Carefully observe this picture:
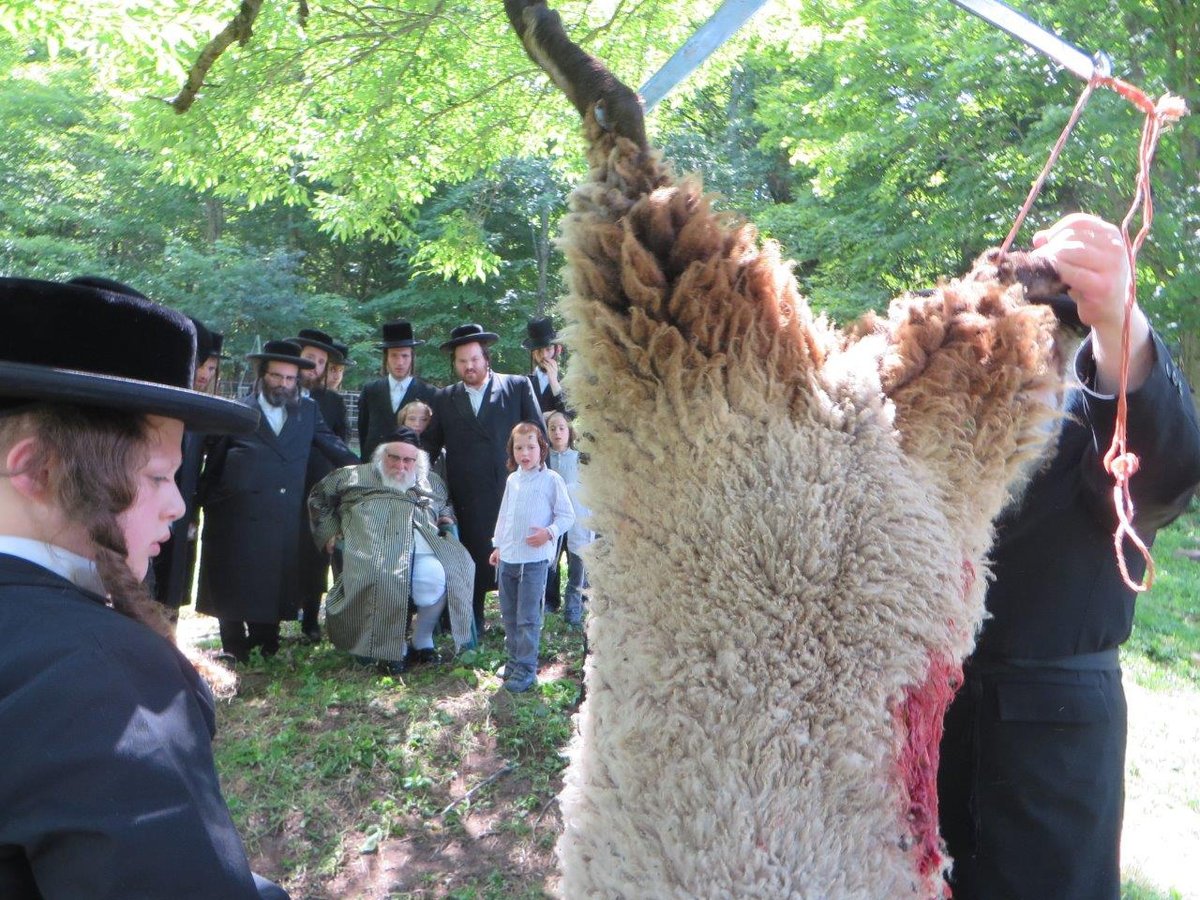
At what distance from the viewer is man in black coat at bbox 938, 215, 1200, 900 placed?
1681 mm

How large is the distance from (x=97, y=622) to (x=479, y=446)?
19.6ft

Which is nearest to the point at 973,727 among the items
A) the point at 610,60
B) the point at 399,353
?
the point at 610,60

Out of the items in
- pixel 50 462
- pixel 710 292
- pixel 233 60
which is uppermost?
pixel 233 60

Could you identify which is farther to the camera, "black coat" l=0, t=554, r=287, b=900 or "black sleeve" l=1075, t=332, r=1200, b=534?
"black sleeve" l=1075, t=332, r=1200, b=534

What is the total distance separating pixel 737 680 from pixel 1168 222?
27.6ft

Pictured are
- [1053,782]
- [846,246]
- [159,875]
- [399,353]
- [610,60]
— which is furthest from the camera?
[846,246]

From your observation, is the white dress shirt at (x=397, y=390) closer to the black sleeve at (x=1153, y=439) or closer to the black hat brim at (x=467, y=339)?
the black hat brim at (x=467, y=339)

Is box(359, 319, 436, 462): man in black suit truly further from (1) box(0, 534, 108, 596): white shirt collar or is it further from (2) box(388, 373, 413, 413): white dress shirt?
(1) box(0, 534, 108, 596): white shirt collar

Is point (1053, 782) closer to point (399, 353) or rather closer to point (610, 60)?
point (610, 60)

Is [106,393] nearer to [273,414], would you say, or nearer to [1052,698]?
[1052,698]

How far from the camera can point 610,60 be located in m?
5.25

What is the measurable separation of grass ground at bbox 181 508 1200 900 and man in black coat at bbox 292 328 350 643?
0.43m

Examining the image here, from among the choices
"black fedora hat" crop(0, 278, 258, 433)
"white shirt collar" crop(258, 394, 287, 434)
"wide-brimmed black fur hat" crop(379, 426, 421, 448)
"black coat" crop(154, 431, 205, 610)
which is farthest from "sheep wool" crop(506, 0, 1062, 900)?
"white shirt collar" crop(258, 394, 287, 434)

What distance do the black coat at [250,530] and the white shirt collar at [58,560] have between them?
16.7 ft
